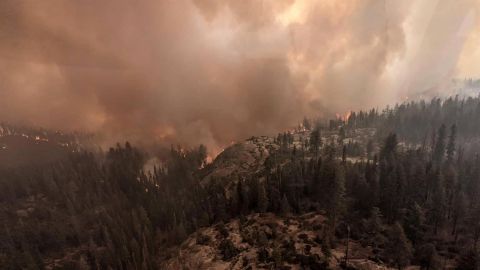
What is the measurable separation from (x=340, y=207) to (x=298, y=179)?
41365mm

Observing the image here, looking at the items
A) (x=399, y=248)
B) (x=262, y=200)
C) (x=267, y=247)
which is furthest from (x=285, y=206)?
(x=399, y=248)

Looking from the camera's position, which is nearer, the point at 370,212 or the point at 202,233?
the point at 370,212

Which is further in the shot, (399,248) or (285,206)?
(285,206)

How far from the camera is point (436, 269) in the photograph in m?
94.3

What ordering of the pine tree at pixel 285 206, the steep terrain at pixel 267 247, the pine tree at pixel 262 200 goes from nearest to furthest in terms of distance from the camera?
the steep terrain at pixel 267 247 < the pine tree at pixel 285 206 < the pine tree at pixel 262 200

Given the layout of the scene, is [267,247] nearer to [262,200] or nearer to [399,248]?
[262,200]

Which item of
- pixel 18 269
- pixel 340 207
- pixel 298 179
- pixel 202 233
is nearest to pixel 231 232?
pixel 202 233

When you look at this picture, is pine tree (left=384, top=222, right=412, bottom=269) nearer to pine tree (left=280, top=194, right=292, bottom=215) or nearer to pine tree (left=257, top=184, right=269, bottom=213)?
pine tree (left=280, top=194, right=292, bottom=215)

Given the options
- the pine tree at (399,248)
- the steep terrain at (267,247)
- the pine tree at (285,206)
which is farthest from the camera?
the pine tree at (285,206)

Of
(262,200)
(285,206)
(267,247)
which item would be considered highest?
(262,200)

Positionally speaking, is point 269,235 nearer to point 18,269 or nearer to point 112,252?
point 112,252

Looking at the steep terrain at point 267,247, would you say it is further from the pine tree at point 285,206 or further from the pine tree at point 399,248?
the pine tree at point 399,248

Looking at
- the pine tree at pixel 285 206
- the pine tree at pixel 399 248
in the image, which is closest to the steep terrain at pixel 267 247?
the pine tree at pixel 285 206

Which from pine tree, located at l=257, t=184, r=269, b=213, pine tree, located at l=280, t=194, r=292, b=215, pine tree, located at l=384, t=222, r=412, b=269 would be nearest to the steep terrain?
pine tree, located at l=280, t=194, r=292, b=215
